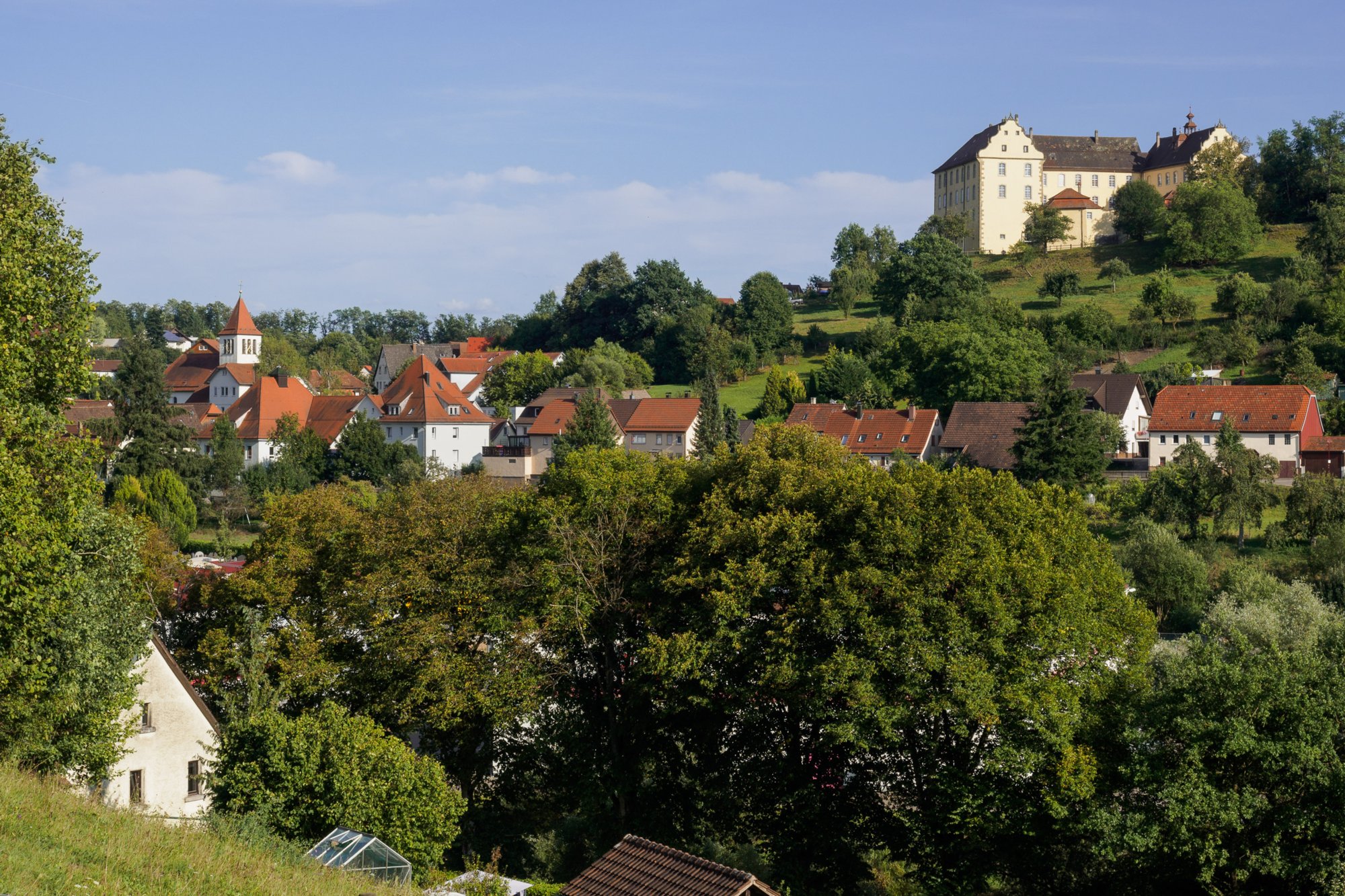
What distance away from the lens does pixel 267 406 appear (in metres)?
88.7

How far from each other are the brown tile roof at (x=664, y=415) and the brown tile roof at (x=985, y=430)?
16.1m

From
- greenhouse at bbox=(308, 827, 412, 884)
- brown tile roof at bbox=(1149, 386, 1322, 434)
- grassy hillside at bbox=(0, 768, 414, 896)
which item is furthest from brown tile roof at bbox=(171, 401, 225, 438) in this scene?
grassy hillside at bbox=(0, 768, 414, 896)

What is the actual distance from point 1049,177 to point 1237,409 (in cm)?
5756

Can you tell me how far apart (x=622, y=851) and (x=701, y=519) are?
383 inches

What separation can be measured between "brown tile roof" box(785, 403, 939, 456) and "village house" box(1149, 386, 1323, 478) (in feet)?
39.4

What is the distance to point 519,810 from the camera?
28.1 m

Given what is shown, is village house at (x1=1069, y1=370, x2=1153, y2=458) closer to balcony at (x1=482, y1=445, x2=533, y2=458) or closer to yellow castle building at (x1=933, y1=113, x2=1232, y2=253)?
balcony at (x1=482, y1=445, x2=533, y2=458)

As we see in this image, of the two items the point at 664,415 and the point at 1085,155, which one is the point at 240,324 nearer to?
the point at 664,415

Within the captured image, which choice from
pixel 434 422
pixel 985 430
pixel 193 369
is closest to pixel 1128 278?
pixel 985 430

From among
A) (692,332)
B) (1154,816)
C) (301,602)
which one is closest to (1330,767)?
(1154,816)

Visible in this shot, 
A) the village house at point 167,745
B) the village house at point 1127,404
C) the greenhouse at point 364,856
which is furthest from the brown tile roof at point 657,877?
the village house at point 1127,404

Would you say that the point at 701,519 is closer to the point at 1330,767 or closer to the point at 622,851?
the point at 622,851

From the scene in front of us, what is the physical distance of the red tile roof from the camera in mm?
80750

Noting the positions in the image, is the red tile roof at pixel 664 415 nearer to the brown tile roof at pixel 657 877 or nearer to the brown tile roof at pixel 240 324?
the brown tile roof at pixel 240 324
